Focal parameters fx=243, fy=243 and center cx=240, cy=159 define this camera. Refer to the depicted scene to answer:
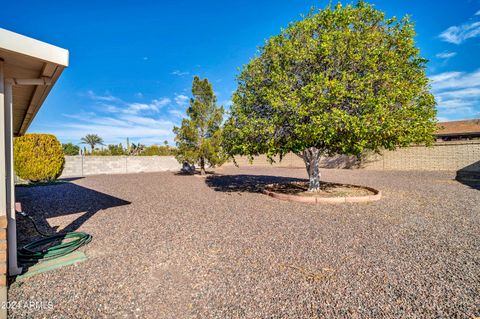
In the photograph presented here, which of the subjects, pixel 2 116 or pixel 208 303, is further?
pixel 2 116

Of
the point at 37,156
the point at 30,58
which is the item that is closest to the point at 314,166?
the point at 30,58

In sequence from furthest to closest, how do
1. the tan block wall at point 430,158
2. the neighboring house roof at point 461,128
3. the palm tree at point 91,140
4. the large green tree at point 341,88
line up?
the palm tree at point 91,140 < the neighboring house roof at point 461,128 < the tan block wall at point 430,158 < the large green tree at point 341,88

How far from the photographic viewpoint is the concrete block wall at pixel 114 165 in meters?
19.2

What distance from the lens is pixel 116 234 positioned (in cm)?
476

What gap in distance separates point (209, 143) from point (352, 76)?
1027 centimetres

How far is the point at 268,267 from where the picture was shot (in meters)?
3.27

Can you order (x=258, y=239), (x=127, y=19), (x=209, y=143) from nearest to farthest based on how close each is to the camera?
(x=258, y=239)
(x=127, y=19)
(x=209, y=143)

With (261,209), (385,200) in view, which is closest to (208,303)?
(261,209)

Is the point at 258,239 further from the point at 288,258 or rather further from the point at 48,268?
the point at 48,268

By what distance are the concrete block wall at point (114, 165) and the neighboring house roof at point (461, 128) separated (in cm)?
2422

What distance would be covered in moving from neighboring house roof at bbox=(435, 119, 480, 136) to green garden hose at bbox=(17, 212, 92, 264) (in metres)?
23.3

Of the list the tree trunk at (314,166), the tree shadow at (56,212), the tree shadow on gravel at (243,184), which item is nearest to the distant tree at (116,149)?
A: the tree shadow on gravel at (243,184)

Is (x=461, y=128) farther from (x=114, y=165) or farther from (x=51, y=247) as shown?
(x=114, y=165)

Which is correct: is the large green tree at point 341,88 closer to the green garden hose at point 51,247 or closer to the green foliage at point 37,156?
the green garden hose at point 51,247
